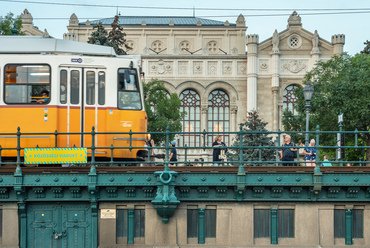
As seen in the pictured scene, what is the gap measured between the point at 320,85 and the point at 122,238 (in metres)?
30.5

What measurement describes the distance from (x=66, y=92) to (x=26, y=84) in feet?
4.06

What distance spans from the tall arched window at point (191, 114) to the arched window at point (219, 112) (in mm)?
1544

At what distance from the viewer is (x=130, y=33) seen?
80.5 meters

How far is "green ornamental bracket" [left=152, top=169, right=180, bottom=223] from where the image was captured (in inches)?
608

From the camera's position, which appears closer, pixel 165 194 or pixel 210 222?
pixel 165 194

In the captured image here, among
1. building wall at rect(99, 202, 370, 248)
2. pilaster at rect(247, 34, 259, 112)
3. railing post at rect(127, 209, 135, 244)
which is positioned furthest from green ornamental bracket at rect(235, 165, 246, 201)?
pilaster at rect(247, 34, 259, 112)

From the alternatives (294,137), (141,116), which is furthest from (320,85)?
(141,116)

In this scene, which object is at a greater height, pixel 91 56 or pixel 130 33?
pixel 130 33

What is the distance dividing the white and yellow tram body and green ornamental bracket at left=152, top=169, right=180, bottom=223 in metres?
3.66

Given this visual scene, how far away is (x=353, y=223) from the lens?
16.0 meters

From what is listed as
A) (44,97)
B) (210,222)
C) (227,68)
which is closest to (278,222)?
(210,222)

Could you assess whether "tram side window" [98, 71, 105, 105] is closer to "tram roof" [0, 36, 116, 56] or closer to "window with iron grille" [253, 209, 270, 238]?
"tram roof" [0, 36, 116, 56]

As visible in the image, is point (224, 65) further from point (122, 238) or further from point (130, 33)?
point (122, 238)

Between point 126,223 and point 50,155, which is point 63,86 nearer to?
point 50,155
